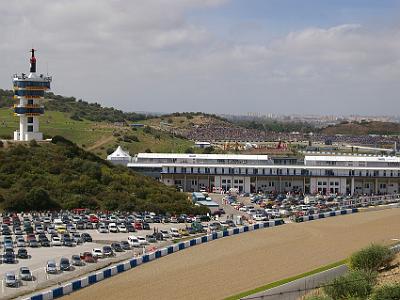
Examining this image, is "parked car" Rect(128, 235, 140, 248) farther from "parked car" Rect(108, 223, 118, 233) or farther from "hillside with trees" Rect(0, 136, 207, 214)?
"hillside with trees" Rect(0, 136, 207, 214)

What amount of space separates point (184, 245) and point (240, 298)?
9.82m

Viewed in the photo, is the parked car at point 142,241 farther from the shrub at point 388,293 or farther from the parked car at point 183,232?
the shrub at point 388,293

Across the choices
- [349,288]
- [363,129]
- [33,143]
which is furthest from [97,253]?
[363,129]

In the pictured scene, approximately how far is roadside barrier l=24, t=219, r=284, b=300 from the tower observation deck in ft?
73.3

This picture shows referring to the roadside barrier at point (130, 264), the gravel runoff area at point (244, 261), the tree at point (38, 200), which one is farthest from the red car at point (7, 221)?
the gravel runoff area at point (244, 261)

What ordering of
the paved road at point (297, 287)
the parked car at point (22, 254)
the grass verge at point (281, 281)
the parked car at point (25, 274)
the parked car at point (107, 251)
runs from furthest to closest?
the parked car at point (107, 251), the parked car at point (22, 254), the parked car at point (25, 274), the grass verge at point (281, 281), the paved road at point (297, 287)

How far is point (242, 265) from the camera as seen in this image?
33.1 m

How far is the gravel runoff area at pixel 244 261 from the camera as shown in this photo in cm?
2802

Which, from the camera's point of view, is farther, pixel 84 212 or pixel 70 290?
pixel 84 212

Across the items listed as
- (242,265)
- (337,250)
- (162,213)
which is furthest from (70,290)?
(162,213)

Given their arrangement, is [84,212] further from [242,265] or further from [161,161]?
[161,161]

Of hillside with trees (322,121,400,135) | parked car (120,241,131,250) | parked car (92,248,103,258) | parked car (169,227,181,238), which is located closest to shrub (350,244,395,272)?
parked car (120,241,131,250)

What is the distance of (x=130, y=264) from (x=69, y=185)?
18.6m

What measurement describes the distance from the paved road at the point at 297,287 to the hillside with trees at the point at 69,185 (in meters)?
18.0
